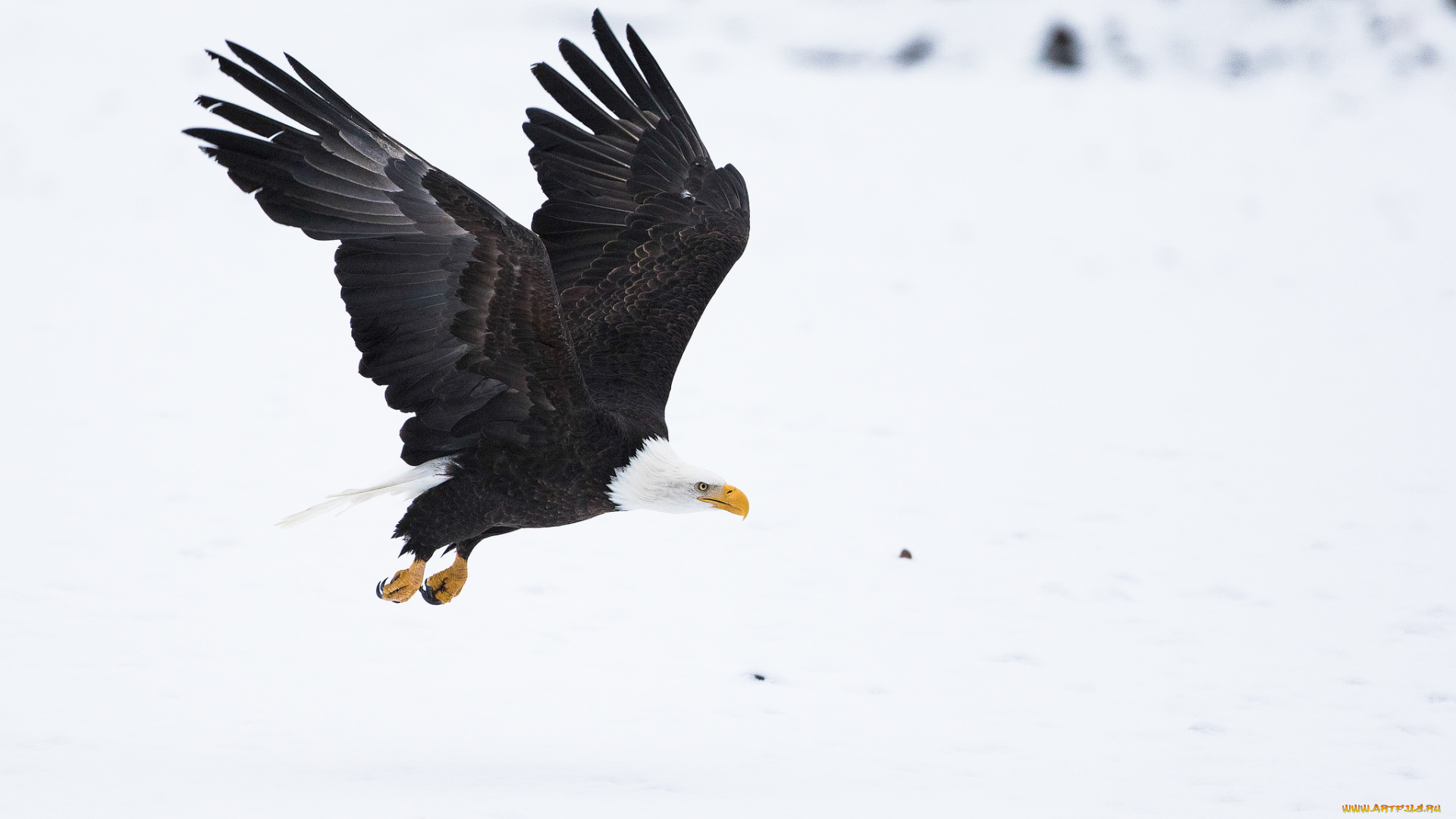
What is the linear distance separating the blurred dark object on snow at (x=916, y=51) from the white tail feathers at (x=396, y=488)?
12.2m

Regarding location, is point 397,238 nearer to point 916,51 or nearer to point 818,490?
point 818,490

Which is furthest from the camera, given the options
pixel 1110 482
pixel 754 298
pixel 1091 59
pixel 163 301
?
pixel 1091 59

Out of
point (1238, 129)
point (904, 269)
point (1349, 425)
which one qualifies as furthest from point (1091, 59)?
point (1349, 425)

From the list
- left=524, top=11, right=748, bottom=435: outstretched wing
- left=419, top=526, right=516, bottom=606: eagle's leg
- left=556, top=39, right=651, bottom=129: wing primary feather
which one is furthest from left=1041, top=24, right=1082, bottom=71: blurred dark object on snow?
left=419, top=526, right=516, bottom=606: eagle's leg

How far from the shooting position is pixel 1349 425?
745cm

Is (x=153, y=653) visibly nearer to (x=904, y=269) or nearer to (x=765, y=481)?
(x=765, y=481)

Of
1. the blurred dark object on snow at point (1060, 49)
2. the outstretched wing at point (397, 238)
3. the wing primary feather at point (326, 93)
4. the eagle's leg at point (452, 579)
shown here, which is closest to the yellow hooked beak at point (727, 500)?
the outstretched wing at point (397, 238)

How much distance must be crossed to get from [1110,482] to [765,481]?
5.08 feet

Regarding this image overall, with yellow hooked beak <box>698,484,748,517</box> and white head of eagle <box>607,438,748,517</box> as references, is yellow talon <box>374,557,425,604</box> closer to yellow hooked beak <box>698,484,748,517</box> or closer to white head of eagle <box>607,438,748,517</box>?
white head of eagle <box>607,438,748,517</box>

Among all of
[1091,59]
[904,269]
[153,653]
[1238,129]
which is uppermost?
[1091,59]

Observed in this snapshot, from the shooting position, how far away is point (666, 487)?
12.6 ft

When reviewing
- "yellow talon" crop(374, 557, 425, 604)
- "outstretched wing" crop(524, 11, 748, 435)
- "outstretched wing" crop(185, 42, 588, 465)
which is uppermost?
"outstretched wing" crop(524, 11, 748, 435)

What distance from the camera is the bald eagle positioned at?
3.42 m

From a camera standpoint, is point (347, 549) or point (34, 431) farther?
point (34, 431)
